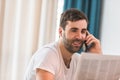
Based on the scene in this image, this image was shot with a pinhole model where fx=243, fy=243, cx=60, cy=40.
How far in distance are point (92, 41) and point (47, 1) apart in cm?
109

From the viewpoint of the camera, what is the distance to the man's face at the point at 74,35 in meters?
1.51

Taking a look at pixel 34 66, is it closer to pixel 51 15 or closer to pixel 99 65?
pixel 99 65

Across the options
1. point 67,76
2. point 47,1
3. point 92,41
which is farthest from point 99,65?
point 47,1

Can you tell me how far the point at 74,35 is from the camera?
5.00 feet

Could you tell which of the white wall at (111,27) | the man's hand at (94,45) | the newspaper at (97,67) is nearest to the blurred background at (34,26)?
the white wall at (111,27)

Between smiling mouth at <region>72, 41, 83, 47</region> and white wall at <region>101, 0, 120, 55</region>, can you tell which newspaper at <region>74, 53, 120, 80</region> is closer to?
smiling mouth at <region>72, 41, 83, 47</region>

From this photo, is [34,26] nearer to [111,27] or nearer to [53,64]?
[111,27]

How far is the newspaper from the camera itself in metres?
1.24

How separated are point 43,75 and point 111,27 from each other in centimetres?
163

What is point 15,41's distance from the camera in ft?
8.23

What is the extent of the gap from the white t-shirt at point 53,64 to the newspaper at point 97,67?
6 centimetres

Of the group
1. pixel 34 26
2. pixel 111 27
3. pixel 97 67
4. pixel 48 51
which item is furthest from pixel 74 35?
pixel 111 27

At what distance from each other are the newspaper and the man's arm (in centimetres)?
15

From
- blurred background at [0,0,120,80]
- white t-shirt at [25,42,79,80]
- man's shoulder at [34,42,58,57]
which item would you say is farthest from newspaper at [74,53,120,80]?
blurred background at [0,0,120,80]
